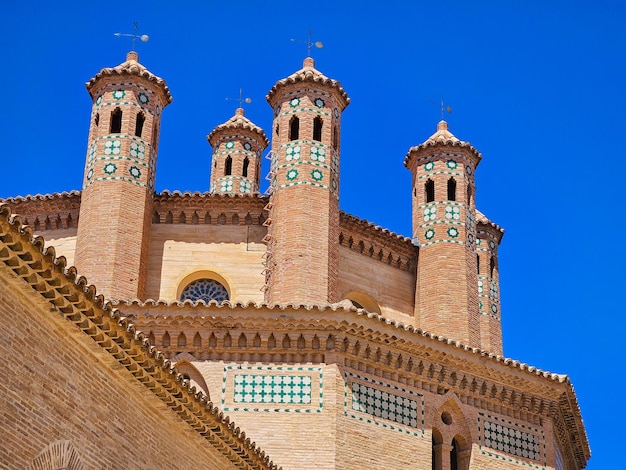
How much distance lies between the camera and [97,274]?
17047mm

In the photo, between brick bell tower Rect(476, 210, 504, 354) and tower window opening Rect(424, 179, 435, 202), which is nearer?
tower window opening Rect(424, 179, 435, 202)

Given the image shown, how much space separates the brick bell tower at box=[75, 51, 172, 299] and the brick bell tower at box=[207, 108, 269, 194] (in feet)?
15.9

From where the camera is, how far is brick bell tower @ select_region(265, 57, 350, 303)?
1736 centimetres

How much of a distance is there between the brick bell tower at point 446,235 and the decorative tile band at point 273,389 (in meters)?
3.66

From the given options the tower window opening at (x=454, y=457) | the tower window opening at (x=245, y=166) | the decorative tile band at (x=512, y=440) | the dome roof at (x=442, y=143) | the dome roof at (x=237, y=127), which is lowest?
the tower window opening at (x=454, y=457)

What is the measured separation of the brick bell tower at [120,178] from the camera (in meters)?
17.2

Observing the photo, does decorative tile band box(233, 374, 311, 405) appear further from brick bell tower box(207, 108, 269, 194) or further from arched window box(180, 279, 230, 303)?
brick bell tower box(207, 108, 269, 194)

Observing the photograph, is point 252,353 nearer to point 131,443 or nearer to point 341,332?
point 341,332

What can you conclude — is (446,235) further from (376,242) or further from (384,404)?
(384,404)

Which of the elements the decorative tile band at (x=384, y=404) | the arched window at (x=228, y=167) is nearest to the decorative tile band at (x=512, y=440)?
the decorative tile band at (x=384, y=404)

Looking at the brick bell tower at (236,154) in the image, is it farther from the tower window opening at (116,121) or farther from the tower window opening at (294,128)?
the tower window opening at (116,121)

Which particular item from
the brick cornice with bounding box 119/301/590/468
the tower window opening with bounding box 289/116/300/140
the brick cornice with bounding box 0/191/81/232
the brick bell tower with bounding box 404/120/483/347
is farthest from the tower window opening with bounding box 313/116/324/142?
the brick cornice with bounding box 0/191/81/232

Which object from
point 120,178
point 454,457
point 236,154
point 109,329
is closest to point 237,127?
point 236,154

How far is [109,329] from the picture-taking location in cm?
993
